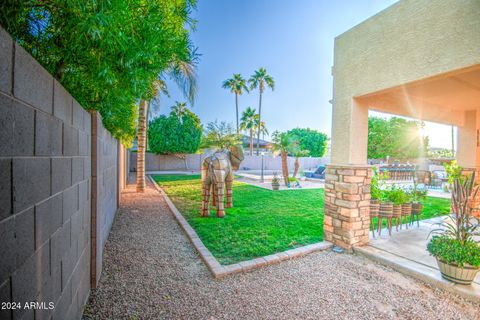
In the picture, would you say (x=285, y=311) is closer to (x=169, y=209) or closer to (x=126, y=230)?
(x=126, y=230)

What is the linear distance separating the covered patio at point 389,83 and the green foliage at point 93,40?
313 centimetres

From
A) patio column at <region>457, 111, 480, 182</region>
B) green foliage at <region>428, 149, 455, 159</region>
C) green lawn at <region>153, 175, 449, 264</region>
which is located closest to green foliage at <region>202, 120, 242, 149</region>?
green lawn at <region>153, 175, 449, 264</region>

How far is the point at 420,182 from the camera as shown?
41.2 ft

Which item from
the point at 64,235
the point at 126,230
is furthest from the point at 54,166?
the point at 126,230

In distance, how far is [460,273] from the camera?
2.83 metres

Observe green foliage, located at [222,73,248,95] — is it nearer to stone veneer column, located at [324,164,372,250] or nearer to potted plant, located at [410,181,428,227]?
potted plant, located at [410,181,428,227]

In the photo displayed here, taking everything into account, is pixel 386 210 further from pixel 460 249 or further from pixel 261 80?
pixel 261 80

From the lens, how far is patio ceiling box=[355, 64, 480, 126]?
377cm

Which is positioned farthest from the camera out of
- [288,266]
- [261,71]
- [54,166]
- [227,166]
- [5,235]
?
[261,71]

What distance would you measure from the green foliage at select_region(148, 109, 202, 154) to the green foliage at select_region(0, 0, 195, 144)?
18.8 m

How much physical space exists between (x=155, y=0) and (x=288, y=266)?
3.98 meters

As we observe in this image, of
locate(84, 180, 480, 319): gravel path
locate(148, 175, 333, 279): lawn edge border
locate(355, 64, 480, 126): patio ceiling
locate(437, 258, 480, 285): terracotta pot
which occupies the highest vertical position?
locate(355, 64, 480, 126): patio ceiling

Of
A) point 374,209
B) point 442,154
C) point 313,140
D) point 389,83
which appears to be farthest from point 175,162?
point 442,154

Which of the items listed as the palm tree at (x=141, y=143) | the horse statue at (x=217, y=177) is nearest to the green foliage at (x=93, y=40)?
the horse statue at (x=217, y=177)
